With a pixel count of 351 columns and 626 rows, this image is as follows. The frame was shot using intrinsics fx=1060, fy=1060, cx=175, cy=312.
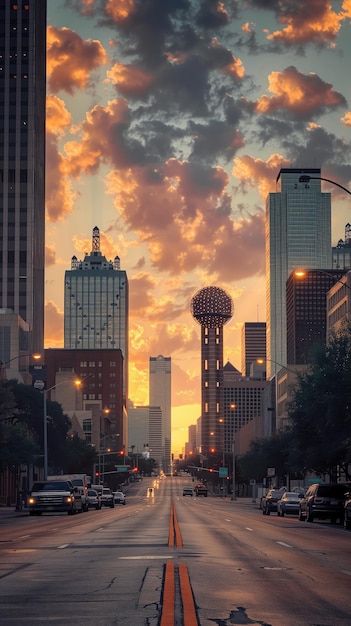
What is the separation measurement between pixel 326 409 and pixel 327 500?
48.9 ft

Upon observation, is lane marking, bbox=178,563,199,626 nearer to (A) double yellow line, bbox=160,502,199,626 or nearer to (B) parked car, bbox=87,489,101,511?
(A) double yellow line, bbox=160,502,199,626

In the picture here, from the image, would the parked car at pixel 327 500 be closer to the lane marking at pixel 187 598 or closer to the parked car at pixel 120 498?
the lane marking at pixel 187 598

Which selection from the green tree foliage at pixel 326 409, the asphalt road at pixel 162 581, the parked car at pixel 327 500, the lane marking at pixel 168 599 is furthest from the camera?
the green tree foliage at pixel 326 409

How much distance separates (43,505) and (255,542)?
30.0 meters

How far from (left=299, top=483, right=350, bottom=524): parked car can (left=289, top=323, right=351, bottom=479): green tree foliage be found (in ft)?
25.0

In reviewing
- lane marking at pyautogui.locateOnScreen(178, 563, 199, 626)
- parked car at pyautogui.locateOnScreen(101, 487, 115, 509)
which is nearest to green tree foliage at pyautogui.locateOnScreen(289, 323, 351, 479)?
parked car at pyautogui.locateOnScreen(101, 487, 115, 509)

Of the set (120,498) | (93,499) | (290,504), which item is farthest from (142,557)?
(120,498)

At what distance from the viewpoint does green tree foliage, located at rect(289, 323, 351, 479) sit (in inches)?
2320

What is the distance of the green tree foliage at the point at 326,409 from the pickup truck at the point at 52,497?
14990 millimetres

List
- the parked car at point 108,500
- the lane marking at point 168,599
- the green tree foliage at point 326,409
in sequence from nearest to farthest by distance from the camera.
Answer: the lane marking at point 168,599 < the green tree foliage at point 326,409 < the parked car at point 108,500

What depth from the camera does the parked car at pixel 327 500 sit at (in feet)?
152

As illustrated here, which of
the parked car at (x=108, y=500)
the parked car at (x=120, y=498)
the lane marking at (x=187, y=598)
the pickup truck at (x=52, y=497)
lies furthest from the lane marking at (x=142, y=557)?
the parked car at (x=120, y=498)

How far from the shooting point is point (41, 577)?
17219 millimetres

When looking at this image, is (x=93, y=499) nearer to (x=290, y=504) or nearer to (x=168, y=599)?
(x=290, y=504)
